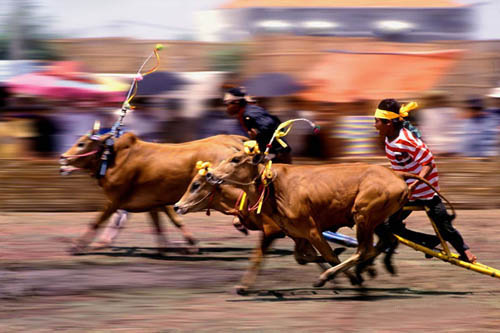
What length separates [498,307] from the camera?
8.05 m

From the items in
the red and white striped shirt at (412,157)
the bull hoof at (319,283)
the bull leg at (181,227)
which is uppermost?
the red and white striped shirt at (412,157)

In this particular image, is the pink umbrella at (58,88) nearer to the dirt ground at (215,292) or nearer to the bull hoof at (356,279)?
the dirt ground at (215,292)

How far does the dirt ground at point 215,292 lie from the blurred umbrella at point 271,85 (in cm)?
338

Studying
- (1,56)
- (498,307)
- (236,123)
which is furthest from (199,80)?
(498,307)

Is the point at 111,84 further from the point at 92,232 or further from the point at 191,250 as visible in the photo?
the point at 191,250

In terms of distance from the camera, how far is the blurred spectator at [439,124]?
14742mm

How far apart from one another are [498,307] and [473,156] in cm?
697

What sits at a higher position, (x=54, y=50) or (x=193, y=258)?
(x=54, y=50)

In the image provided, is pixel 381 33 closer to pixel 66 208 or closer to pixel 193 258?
pixel 66 208

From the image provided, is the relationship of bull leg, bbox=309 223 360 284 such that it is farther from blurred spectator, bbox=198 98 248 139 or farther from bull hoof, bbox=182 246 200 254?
blurred spectator, bbox=198 98 248 139

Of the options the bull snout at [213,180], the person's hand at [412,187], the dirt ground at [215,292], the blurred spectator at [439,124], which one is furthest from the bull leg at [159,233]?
the blurred spectator at [439,124]

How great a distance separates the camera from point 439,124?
14.8 metres

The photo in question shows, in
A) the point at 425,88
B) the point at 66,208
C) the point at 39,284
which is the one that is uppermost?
the point at 425,88

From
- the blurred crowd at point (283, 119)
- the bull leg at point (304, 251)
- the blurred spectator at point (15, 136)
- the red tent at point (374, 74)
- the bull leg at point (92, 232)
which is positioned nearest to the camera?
the bull leg at point (304, 251)
